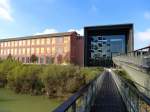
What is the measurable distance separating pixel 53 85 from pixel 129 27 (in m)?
45.1

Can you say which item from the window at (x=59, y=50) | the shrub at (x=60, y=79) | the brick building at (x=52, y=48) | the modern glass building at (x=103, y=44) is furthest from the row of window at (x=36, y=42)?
the shrub at (x=60, y=79)

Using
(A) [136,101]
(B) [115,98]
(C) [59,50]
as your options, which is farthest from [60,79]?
(C) [59,50]

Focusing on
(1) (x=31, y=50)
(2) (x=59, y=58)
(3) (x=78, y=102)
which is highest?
(1) (x=31, y=50)

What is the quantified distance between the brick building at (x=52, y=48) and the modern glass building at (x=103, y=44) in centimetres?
516

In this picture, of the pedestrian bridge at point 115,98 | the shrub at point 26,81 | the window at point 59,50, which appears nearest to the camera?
the pedestrian bridge at point 115,98

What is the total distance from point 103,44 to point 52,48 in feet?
63.3

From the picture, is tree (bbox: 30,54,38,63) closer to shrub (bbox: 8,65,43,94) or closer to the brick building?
the brick building

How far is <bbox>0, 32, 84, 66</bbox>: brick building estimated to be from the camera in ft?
323

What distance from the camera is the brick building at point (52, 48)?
9844cm

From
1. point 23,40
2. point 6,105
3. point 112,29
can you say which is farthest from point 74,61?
point 6,105

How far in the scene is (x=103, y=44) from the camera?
99.2 metres

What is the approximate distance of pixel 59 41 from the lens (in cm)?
10200

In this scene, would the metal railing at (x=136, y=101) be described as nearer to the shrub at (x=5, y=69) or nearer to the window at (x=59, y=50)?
the shrub at (x=5, y=69)

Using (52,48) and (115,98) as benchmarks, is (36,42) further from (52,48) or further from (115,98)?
(115,98)
